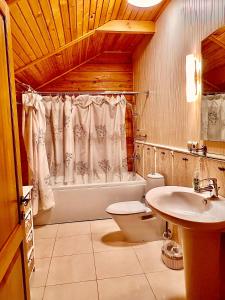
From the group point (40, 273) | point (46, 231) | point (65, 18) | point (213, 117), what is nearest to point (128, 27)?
point (65, 18)

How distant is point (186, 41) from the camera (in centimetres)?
210

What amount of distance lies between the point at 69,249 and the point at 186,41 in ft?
7.93

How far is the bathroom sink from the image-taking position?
3.81 ft

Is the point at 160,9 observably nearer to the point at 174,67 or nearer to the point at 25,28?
the point at 174,67

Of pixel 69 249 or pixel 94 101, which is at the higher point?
pixel 94 101

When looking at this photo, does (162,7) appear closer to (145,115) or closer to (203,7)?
(203,7)

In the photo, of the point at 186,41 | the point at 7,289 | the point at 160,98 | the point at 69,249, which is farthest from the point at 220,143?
the point at 69,249

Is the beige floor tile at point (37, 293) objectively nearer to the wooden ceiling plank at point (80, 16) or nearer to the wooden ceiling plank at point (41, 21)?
the wooden ceiling plank at point (41, 21)

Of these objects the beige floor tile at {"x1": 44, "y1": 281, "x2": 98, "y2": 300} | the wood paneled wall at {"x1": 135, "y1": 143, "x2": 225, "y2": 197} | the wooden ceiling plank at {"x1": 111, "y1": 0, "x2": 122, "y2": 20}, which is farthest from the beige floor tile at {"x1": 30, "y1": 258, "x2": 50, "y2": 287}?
the wooden ceiling plank at {"x1": 111, "y1": 0, "x2": 122, "y2": 20}

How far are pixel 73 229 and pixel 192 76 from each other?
2236 mm

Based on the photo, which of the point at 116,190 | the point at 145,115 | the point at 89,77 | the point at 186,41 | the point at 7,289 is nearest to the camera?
the point at 7,289

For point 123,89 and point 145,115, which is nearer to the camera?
point 145,115

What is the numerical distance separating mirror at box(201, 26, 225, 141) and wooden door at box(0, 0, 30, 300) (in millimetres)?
1412

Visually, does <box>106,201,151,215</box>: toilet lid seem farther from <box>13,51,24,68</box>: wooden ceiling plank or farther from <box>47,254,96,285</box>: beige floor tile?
<box>13,51,24,68</box>: wooden ceiling plank
